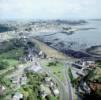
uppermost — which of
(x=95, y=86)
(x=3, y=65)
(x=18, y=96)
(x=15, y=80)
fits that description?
(x=95, y=86)

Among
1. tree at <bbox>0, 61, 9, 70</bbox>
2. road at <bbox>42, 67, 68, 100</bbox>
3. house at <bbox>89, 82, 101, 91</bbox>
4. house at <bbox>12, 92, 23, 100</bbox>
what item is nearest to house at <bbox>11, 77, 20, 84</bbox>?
road at <bbox>42, 67, 68, 100</bbox>

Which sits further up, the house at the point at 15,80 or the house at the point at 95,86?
the house at the point at 95,86

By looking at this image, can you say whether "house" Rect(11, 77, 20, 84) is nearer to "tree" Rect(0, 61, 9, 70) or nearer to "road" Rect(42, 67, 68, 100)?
"road" Rect(42, 67, 68, 100)

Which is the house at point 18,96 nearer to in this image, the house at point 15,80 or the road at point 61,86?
the road at point 61,86

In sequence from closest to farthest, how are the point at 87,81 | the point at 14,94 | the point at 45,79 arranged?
the point at 14,94 < the point at 87,81 < the point at 45,79

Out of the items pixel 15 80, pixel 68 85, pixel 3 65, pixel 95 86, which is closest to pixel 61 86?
pixel 68 85

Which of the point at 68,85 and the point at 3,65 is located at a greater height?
the point at 68,85

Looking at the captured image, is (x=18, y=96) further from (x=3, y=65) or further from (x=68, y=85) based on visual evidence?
(x=3, y=65)

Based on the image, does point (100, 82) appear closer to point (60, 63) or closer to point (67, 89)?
point (67, 89)

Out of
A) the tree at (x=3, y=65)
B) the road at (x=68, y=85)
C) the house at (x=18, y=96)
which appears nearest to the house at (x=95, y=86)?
the road at (x=68, y=85)

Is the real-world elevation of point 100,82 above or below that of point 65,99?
above

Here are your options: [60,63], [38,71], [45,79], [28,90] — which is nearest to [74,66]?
[60,63]
